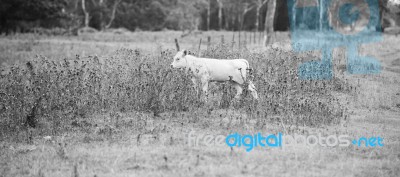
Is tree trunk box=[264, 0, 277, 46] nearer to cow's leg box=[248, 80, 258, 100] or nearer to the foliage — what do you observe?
the foliage

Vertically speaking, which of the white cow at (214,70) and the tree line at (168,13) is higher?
the tree line at (168,13)

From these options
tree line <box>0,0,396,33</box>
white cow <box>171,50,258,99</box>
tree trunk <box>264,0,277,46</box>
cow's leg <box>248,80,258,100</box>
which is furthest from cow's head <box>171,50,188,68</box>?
tree line <box>0,0,396,33</box>

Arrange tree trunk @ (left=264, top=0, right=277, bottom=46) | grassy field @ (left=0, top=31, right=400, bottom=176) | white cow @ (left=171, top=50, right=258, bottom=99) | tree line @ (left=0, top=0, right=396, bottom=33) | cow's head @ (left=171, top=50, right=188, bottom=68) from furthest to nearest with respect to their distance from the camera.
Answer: tree line @ (left=0, top=0, right=396, bottom=33)
tree trunk @ (left=264, top=0, right=277, bottom=46)
cow's head @ (left=171, top=50, right=188, bottom=68)
white cow @ (left=171, top=50, right=258, bottom=99)
grassy field @ (left=0, top=31, right=400, bottom=176)

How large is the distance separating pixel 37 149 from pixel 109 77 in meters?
3.56

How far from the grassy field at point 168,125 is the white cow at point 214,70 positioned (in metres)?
0.32

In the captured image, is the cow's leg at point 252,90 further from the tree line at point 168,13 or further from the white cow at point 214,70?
the tree line at point 168,13


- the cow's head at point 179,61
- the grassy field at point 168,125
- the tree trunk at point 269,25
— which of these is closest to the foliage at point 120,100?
the grassy field at point 168,125

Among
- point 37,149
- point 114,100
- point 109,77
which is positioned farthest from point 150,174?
point 109,77

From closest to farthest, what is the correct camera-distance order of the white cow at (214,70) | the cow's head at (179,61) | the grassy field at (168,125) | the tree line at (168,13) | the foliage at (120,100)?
the grassy field at (168,125)
the foliage at (120,100)
the white cow at (214,70)
the cow's head at (179,61)
the tree line at (168,13)

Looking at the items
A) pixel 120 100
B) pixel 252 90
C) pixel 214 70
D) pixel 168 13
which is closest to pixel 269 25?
pixel 252 90

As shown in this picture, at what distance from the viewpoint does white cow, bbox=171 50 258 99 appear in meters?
11.5

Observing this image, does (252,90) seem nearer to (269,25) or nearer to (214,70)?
(214,70)

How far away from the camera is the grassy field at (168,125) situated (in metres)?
7.39

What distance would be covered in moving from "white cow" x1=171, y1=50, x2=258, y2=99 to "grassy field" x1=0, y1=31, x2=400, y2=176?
1.05 feet
